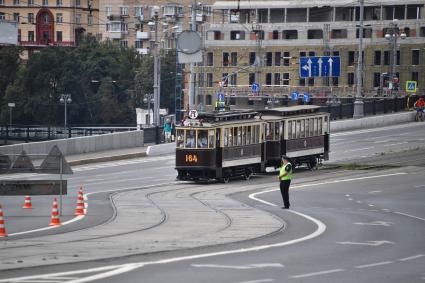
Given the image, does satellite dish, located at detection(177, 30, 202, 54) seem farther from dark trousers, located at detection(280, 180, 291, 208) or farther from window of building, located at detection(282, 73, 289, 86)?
window of building, located at detection(282, 73, 289, 86)

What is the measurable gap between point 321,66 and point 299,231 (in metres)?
56.4

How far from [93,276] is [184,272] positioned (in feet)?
5.24

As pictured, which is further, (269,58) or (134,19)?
(134,19)

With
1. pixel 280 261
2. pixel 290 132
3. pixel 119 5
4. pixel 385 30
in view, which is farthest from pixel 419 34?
pixel 280 261

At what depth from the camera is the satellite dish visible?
188 ft

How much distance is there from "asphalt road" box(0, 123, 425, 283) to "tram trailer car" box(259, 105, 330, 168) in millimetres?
1215

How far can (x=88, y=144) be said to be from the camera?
2468 inches

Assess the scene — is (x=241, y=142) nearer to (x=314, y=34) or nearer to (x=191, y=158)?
(x=191, y=158)

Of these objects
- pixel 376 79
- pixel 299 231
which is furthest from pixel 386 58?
pixel 299 231

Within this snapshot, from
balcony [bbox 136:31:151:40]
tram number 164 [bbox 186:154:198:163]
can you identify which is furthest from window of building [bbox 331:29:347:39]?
tram number 164 [bbox 186:154:198:163]

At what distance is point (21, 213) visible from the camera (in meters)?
32.0

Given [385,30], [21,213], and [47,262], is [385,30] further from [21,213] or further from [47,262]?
[47,262]

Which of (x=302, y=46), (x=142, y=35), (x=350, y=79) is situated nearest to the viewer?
(x=350, y=79)

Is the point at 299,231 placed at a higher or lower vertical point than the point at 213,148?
lower
